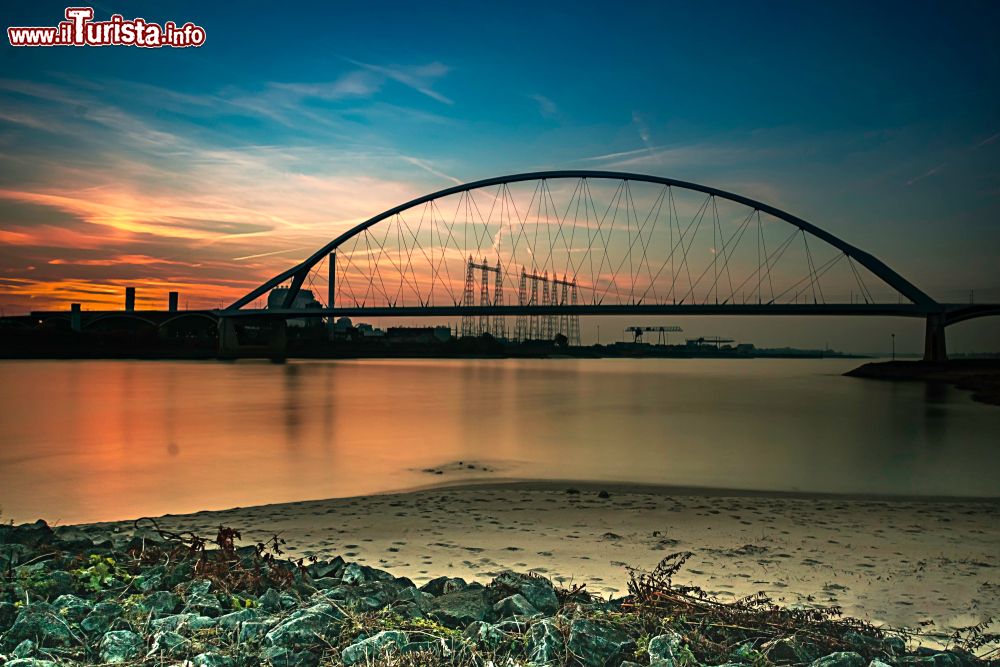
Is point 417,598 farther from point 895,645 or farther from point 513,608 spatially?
point 895,645

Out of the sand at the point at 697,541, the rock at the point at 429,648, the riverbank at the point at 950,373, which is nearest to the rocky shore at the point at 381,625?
the rock at the point at 429,648

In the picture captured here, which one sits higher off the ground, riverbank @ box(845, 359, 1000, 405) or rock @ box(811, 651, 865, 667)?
rock @ box(811, 651, 865, 667)

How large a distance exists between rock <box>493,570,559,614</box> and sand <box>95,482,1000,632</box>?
1.13 m

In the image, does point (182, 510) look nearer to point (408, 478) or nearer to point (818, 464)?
point (408, 478)

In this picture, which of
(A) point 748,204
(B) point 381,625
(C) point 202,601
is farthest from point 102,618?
(A) point 748,204

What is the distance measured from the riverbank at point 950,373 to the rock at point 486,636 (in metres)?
55.8

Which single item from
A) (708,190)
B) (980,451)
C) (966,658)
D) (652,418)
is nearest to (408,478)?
(966,658)

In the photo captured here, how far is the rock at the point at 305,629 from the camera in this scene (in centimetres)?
430

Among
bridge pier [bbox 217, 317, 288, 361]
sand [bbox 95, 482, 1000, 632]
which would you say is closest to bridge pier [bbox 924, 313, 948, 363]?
sand [bbox 95, 482, 1000, 632]

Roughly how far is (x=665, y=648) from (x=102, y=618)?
357 centimetres

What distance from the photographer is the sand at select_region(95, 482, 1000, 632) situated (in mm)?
6344

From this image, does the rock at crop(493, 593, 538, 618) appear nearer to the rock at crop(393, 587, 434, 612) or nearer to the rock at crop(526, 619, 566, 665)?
the rock at crop(526, 619, 566, 665)

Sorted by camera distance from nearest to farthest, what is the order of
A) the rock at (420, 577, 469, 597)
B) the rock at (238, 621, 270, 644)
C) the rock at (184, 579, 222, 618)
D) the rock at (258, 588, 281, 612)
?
1. the rock at (238, 621, 270, 644)
2. the rock at (184, 579, 222, 618)
3. the rock at (258, 588, 281, 612)
4. the rock at (420, 577, 469, 597)

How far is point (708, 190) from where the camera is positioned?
76.4m
